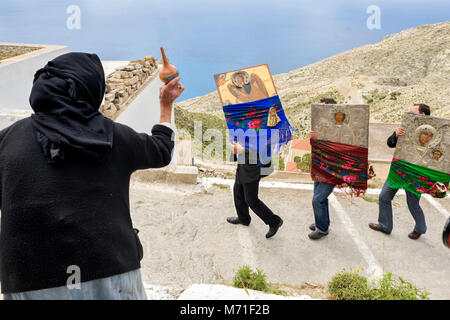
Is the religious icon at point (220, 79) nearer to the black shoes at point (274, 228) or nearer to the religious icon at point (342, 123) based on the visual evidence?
the religious icon at point (342, 123)

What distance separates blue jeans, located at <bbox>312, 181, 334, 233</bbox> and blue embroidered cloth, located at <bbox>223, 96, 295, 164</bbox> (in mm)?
798

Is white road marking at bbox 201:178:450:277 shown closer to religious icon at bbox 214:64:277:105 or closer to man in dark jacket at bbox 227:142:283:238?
man in dark jacket at bbox 227:142:283:238

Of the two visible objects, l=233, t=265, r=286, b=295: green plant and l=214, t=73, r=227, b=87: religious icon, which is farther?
l=214, t=73, r=227, b=87: religious icon

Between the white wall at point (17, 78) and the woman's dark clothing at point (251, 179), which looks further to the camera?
the white wall at point (17, 78)

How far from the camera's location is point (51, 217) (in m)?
1.71

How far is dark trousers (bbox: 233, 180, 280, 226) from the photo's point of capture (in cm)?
519

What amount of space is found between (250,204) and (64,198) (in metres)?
3.74

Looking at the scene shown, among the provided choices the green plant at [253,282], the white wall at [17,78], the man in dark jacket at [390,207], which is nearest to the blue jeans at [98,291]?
the green plant at [253,282]

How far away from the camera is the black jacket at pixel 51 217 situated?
67.6 inches

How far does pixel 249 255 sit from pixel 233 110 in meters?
1.99
